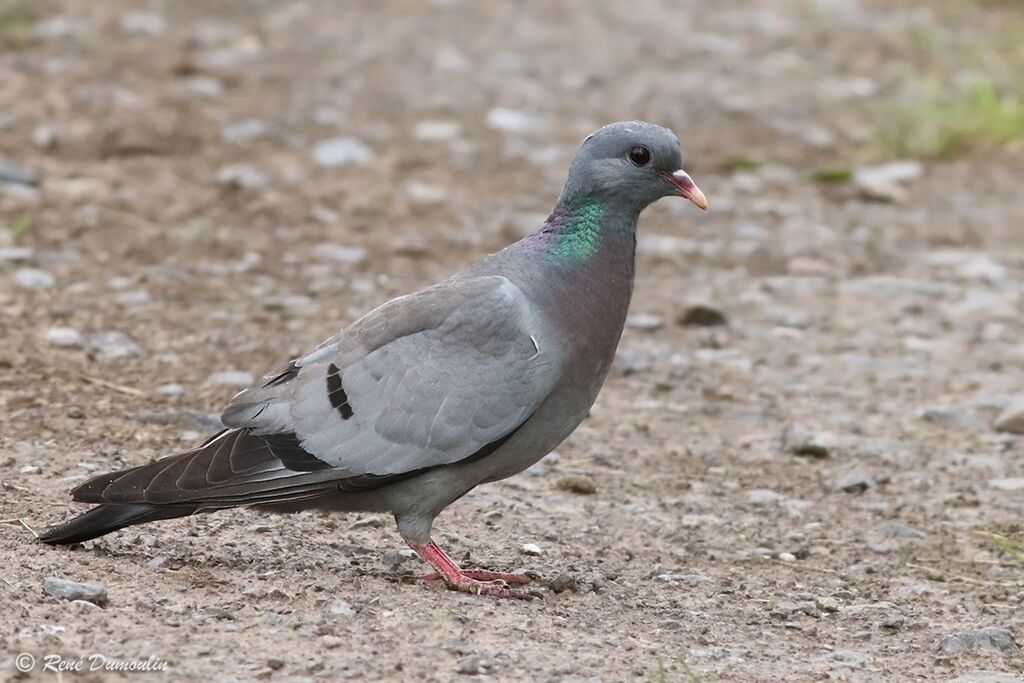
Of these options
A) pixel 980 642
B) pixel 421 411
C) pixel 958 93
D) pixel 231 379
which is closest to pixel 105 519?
pixel 421 411

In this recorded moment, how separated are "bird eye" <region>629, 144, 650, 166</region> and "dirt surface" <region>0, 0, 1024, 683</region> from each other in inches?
50.7

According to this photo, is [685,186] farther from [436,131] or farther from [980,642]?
[436,131]

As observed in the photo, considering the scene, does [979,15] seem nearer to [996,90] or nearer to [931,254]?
[996,90]

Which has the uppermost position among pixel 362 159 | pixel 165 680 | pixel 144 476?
pixel 362 159

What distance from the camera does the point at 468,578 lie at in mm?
4789

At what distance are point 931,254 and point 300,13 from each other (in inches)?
208

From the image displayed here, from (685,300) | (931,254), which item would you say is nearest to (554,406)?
(685,300)

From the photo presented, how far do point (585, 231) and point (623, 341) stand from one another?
2495 mm

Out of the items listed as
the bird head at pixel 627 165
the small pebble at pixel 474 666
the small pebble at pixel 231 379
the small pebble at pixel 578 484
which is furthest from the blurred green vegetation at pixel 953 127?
the small pebble at pixel 474 666

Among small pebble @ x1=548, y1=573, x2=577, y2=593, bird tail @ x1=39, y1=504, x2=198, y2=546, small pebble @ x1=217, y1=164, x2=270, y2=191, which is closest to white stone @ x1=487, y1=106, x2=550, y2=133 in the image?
small pebble @ x1=217, y1=164, x2=270, y2=191

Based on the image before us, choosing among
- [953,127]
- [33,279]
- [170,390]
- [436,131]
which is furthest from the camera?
[953,127]

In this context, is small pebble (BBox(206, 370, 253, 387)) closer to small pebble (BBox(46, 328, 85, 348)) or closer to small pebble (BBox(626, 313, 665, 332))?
small pebble (BBox(46, 328, 85, 348))

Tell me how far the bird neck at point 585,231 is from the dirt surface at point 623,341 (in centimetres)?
101

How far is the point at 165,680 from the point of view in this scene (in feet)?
12.5
